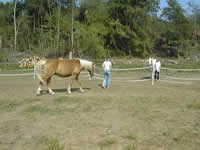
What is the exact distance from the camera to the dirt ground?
3447mm

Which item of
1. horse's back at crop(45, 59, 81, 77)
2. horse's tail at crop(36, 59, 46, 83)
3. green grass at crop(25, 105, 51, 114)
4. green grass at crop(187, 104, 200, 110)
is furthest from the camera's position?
horse's back at crop(45, 59, 81, 77)

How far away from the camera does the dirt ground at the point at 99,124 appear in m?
3.45

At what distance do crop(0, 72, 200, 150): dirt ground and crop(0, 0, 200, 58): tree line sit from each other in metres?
20.8

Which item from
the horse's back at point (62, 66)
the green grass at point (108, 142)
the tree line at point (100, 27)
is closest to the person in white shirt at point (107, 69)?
the horse's back at point (62, 66)

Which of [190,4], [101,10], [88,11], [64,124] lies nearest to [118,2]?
[101,10]

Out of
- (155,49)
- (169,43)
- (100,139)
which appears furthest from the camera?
(155,49)

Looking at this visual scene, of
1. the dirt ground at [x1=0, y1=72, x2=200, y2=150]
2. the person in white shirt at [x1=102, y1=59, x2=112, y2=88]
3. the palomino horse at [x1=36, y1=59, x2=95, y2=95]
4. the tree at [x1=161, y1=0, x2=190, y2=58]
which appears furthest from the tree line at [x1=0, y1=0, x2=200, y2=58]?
the dirt ground at [x1=0, y1=72, x2=200, y2=150]

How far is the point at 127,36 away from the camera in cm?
3566

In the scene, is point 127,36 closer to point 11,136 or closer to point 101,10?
point 101,10

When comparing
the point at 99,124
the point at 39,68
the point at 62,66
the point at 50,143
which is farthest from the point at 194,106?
the point at 39,68

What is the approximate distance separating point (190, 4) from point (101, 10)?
1138 inches

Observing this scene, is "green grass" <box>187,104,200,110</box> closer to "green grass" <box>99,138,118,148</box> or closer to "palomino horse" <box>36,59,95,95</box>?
"green grass" <box>99,138,118,148</box>

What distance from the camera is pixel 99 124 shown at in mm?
4383

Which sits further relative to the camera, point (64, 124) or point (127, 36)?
point (127, 36)
